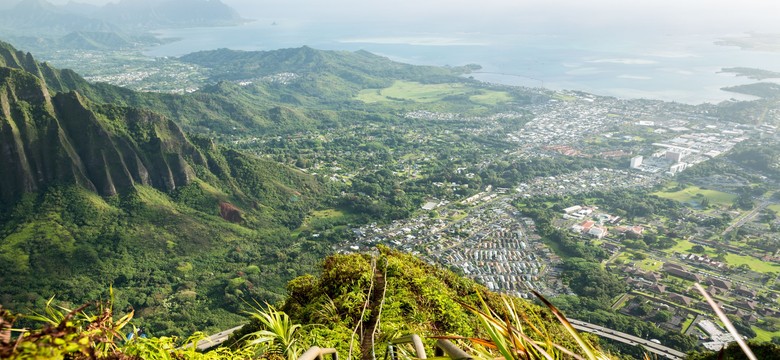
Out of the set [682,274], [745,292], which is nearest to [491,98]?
[682,274]

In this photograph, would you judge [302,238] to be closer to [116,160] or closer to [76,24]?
[116,160]

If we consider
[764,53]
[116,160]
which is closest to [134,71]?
[116,160]

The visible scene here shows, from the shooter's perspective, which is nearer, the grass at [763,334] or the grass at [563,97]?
the grass at [763,334]

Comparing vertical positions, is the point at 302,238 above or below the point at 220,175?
below

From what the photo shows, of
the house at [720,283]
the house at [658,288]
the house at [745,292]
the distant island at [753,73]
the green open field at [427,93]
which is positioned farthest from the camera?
the distant island at [753,73]

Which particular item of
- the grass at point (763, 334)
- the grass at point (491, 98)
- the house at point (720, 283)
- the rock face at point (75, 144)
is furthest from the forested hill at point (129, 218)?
the grass at point (491, 98)

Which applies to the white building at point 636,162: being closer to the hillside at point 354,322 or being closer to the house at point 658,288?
the house at point 658,288

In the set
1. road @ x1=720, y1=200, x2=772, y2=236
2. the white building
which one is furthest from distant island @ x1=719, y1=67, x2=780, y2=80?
road @ x1=720, y1=200, x2=772, y2=236
